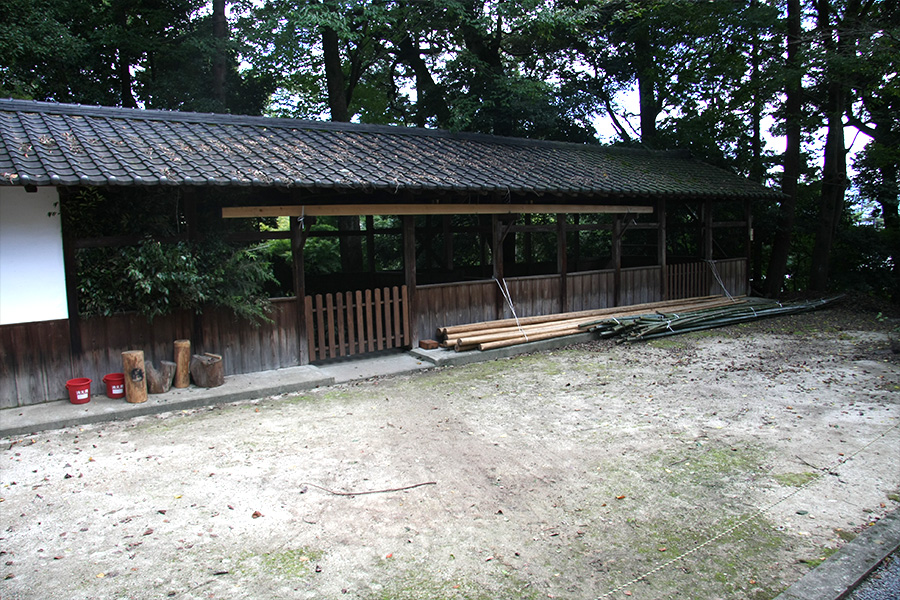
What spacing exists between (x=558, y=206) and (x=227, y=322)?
21.0 feet

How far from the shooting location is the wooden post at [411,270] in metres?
9.51

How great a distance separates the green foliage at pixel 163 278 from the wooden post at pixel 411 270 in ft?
8.51

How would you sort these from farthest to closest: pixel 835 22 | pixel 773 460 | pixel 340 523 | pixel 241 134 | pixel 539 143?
pixel 835 22 < pixel 539 143 < pixel 241 134 < pixel 773 460 < pixel 340 523

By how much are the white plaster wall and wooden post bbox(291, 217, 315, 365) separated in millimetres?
2854

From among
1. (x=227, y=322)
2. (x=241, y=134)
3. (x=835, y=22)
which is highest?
(x=835, y=22)

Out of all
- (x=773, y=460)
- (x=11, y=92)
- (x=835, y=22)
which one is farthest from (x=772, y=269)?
(x=11, y=92)

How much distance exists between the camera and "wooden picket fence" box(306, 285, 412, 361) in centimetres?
877

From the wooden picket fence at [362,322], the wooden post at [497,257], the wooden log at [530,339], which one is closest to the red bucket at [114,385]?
the wooden picket fence at [362,322]

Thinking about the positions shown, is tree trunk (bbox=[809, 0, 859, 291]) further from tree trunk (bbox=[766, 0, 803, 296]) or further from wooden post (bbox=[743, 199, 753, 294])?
wooden post (bbox=[743, 199, 753, 294])

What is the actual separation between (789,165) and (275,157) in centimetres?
1406

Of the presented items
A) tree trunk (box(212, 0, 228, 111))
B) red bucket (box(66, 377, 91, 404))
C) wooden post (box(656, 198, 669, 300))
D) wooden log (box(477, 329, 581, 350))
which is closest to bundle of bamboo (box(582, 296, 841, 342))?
wooden log (box(477, 329, 581, 350))

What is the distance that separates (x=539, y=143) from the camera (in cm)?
1384

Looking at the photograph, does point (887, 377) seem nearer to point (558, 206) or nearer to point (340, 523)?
point (558, 206)

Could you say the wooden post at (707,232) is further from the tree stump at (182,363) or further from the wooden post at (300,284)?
the tree stump at (182,363)
